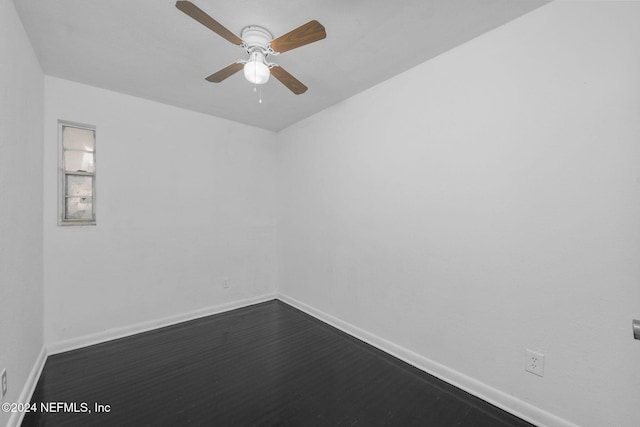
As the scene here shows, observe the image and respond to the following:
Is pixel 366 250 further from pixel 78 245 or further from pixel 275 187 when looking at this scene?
pixel 78 245

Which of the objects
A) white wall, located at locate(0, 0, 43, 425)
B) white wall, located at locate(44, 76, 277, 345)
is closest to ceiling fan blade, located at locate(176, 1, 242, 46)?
white wall, located at locate(0, 0, 43, 425)

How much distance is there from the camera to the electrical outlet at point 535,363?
5.22 ft

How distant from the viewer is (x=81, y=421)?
1.61 m

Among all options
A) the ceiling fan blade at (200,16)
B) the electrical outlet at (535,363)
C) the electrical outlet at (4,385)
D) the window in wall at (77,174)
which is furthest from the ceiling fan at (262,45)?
the electrical outlet at (535,363)

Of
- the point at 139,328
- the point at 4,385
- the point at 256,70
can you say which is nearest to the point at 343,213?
the point at 256,70

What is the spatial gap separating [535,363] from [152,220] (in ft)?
11.3

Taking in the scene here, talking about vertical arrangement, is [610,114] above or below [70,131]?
below

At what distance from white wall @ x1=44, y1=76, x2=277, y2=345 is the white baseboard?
5.42 feet

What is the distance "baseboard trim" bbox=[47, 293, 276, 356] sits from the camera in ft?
7.89

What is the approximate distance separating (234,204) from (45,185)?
5.72 ft

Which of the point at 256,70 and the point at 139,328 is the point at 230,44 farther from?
the point at 139,328

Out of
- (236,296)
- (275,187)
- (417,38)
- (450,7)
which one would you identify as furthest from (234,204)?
(450,7)

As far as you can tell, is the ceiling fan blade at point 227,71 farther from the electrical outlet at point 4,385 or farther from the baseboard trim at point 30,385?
the baseboard trim at point 30,385

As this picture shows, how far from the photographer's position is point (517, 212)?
66.7 inches
